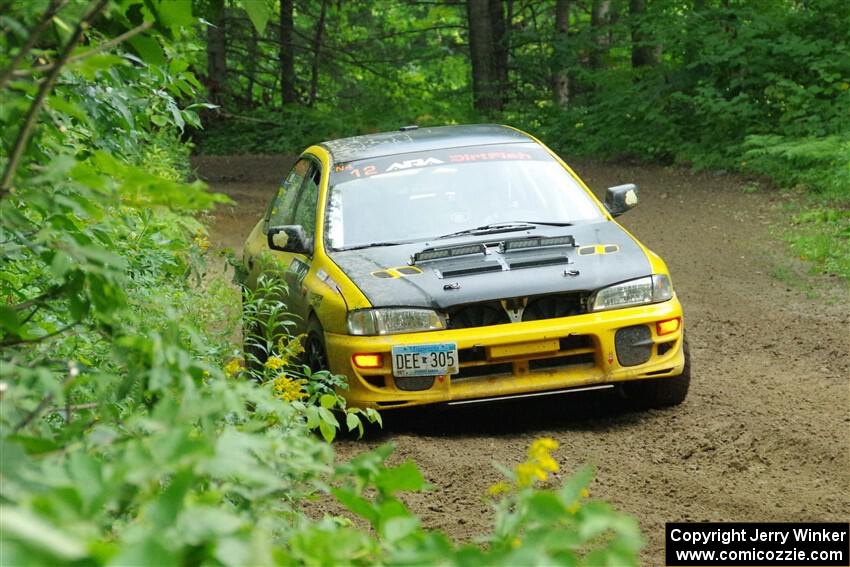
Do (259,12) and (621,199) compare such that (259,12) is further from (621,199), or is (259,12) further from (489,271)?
(621,199)

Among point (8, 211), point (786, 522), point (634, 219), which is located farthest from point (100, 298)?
point (634, 219)

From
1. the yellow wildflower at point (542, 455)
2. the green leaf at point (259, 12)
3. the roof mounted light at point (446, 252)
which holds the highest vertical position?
the green leaf at point (259, 12)

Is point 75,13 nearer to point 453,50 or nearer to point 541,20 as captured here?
point 453,50

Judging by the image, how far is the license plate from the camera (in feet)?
21.5

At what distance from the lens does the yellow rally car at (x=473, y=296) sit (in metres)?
6.63

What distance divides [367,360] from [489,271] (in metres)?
0.84

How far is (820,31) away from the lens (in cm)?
1964

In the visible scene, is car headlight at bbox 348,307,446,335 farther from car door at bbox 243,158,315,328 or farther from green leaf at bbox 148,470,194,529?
green leaf at bbox 148,470,194,529

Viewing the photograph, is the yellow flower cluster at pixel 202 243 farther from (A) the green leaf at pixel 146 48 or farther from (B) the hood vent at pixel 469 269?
(A) the green leaf at pixel 146 48

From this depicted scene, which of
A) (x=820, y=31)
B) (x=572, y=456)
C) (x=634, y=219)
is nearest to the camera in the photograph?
(x=572, y=456)

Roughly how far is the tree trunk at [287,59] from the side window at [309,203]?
24.4m

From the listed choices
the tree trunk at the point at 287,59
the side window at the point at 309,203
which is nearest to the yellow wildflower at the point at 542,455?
the side window at the point at 309,203

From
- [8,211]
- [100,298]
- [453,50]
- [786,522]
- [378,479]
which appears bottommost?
[786,522]

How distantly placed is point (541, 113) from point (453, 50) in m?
8.16
